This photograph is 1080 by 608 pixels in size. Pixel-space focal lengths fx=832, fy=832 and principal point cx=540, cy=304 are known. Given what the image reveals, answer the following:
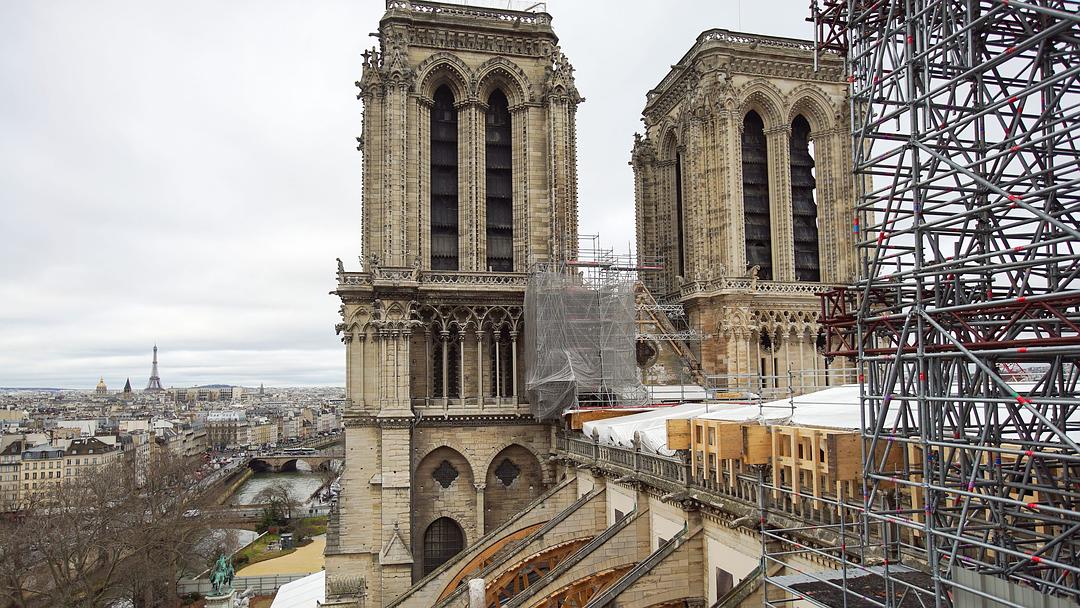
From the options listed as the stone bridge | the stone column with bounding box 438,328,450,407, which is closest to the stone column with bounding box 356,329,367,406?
the stone column with bounding box 438,328,450,407

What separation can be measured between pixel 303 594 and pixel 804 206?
30.1m

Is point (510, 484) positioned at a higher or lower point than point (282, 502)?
higher

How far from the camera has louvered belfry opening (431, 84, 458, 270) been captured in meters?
33.1

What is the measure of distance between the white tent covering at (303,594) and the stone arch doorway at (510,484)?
10835 mm

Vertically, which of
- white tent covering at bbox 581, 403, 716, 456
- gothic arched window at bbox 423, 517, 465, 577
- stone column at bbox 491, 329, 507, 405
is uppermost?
stone column at bbox 491, 329, 507, 405

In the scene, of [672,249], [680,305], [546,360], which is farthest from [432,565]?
[672,249]

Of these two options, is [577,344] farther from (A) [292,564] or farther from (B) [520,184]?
(A) [292,564]

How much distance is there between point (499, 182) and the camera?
34.1 metres

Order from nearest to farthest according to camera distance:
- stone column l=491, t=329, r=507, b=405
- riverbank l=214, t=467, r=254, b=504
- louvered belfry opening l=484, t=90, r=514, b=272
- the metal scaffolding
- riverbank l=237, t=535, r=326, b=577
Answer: the metal scaffolding
stone column l=491, t=329, r=507, b=405
louvered belfry opening l=484, t=90, r=514, b=272
riverbank l=237, t=535, r=326, b=577
riverbank l=214, t=467, r=254, b=504

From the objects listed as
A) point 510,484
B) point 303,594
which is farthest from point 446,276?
point 303,594

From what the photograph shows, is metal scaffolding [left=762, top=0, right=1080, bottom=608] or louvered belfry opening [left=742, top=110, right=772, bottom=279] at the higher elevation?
louvered belfry opening [left=742, top=110, right=772, bottom=279]

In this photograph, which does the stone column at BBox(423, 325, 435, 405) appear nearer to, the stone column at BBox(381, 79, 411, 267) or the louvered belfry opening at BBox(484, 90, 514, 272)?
the stone column at BBox(381, 79, 411, 267)

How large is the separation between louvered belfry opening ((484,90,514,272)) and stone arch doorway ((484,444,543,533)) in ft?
24.8

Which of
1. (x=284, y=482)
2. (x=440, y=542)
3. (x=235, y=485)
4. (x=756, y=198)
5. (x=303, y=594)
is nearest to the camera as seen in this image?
(x=440, y=542)
